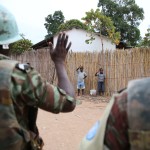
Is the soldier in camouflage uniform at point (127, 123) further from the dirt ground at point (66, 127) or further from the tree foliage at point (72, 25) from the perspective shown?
the tree foliage at point (72, 25)

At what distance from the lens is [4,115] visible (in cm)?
200

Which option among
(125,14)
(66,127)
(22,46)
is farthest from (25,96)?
(125,14)

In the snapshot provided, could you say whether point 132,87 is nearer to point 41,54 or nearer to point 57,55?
point 57,55

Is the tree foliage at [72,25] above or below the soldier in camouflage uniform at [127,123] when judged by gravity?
above

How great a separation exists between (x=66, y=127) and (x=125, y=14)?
26.4 meters

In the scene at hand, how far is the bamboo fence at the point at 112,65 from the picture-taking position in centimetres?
1359

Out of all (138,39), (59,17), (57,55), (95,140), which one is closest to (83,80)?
(57,55)

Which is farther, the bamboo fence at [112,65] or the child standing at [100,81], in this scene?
the child standing at [100,81]

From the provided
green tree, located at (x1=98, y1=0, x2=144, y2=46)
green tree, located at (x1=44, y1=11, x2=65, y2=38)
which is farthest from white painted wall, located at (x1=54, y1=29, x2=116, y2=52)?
green tree, located at (x1=44, y1=11, x2=65, y2=38)

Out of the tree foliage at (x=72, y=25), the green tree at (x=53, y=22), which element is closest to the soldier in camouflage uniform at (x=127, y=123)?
the tree foliage at (x=72, y=25)

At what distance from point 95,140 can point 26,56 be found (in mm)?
17543

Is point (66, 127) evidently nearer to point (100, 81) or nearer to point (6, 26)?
point (6, 26)

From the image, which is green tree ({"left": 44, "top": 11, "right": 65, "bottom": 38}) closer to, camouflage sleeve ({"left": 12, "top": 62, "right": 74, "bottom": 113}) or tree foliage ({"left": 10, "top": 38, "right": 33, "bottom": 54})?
tree foliage ({"left": 10, "top": 38, "right": 33, "bottom": 54})

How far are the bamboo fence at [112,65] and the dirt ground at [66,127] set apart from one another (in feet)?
8.77
